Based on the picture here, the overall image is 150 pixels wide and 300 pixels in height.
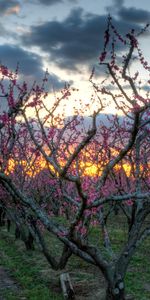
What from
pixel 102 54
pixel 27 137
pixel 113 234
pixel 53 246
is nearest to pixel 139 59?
pixel 102 54

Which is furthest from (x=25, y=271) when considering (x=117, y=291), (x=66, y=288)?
(x=117, y=291)

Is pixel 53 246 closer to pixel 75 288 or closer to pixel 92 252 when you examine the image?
pixel 75 288

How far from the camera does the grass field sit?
14.3m

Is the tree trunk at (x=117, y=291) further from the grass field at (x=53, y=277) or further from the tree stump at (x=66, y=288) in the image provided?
the tree stump at (x=66, y=288)

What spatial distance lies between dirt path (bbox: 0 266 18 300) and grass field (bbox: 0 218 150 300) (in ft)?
0.46

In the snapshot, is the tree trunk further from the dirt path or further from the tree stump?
the dirt path

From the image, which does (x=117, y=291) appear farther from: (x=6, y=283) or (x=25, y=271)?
(x=25, y=271)

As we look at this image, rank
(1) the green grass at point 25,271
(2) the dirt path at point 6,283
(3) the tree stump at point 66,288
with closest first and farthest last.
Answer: (3) the tree stump at point 66,288 → (1) the green grass at point 25,271 → (2) the dirt path at point 6,283

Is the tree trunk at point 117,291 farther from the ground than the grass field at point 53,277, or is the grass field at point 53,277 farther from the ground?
the grass field at point 53,277

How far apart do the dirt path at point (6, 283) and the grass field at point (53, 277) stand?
0.46ft

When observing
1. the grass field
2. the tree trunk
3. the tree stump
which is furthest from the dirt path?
the tree trunk

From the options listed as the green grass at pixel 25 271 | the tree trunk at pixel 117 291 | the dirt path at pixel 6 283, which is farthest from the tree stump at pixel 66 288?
the tree trunk at pixel 117 291

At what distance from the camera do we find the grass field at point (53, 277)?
14.3 m

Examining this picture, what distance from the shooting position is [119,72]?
9.99 metres
